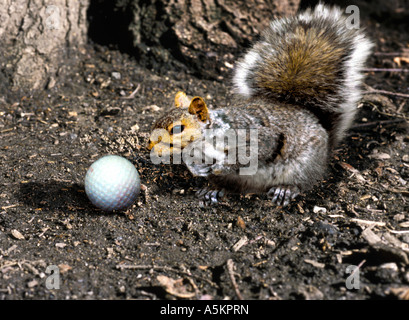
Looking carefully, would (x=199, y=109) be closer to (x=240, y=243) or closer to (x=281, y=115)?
(x=281, y=115)

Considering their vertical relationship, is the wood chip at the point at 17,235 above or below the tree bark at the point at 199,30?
below

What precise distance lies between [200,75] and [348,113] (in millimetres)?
1355

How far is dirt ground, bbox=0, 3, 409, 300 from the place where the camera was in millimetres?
1905

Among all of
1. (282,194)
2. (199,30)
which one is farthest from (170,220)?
(199,30)

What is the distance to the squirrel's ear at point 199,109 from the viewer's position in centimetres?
226

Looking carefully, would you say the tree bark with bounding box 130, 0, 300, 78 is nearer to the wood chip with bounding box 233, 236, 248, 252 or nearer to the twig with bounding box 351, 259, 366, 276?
the wood chip with bounding box 233, 236, 248, 252

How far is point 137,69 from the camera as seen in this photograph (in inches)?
143

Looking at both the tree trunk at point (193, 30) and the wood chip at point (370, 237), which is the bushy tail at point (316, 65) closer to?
the wood chip at point (370, 237)

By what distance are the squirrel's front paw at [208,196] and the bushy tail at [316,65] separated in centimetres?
67

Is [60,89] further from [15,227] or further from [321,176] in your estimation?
[321,176]

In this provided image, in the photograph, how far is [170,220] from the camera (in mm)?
2381

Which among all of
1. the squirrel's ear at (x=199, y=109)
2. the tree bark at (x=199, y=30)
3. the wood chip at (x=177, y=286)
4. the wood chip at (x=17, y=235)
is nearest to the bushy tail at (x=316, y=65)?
the squirrel's ear at (x=199, y=109)

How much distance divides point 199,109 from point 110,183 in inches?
23.6
